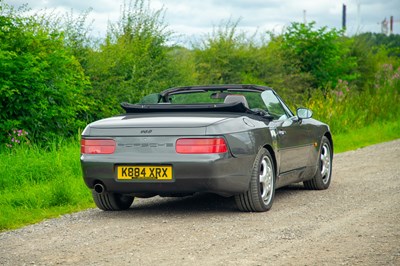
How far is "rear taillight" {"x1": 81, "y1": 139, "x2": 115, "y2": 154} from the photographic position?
26.8ft

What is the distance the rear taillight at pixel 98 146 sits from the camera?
817 cm

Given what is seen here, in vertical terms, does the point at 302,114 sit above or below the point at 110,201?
above

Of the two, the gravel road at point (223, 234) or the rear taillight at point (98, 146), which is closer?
the gravel road at point (223, 234)

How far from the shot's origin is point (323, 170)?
10.6m

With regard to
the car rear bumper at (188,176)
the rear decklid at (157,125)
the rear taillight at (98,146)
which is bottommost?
the car rear bumper at (188,176)

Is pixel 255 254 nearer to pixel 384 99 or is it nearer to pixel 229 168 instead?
pixel 229 168

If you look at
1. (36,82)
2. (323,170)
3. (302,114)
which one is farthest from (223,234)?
(36,82)

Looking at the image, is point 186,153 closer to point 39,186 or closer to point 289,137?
point 289,137

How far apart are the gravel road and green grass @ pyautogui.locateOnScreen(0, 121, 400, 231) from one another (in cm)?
36

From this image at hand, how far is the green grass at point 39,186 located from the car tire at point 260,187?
1952mm

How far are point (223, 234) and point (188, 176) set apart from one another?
87 centimetres

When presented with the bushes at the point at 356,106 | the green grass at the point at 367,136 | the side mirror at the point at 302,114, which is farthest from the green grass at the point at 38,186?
the bushes at the point at 356,106

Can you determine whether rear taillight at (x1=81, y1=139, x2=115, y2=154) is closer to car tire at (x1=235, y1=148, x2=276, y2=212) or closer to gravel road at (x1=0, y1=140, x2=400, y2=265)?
gravel road at (x1=0, y1=140, x2=400, y2=265)

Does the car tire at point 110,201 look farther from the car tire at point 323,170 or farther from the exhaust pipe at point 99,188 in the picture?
the car tire at point 323,170
